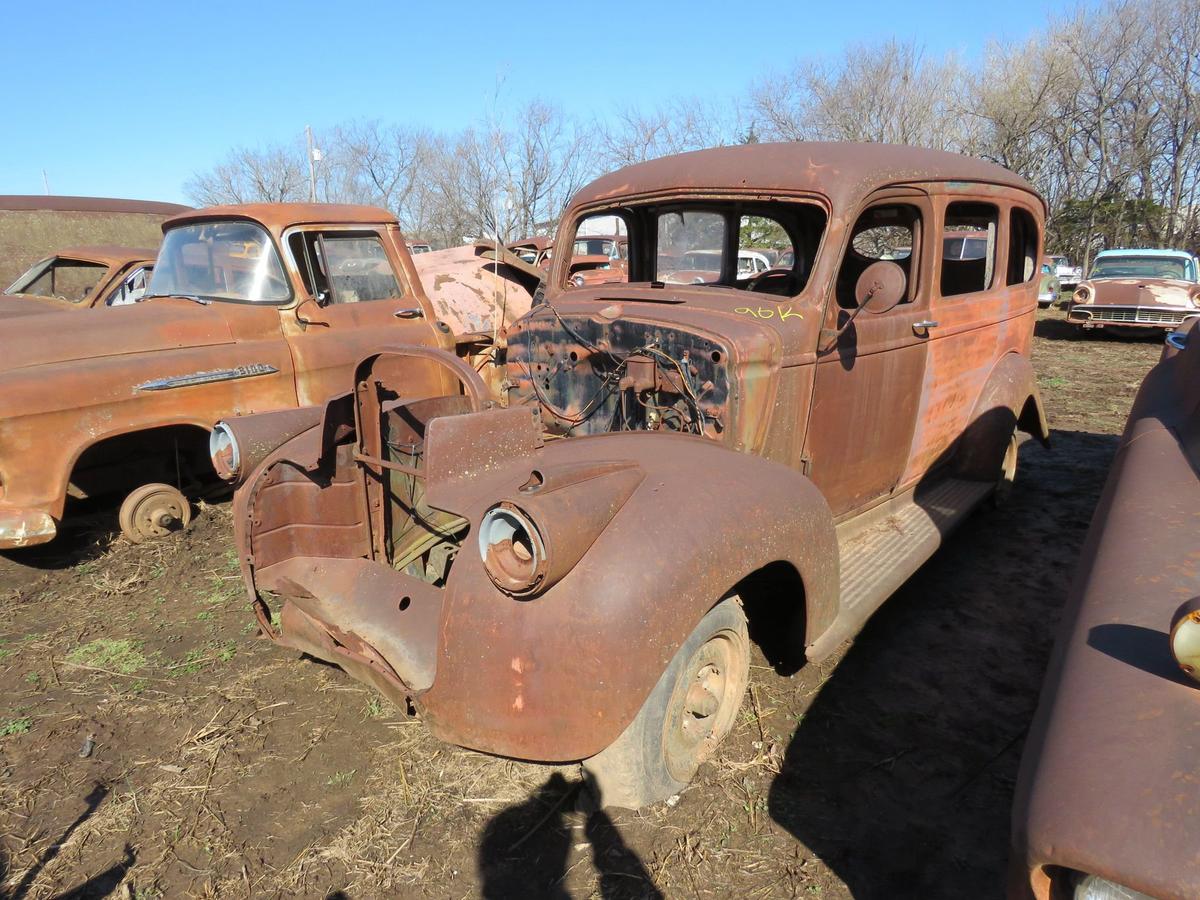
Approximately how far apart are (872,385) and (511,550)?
6.99 ft

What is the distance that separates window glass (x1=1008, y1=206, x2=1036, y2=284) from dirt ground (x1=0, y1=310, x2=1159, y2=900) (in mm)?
2029

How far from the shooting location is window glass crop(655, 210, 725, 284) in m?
3.90

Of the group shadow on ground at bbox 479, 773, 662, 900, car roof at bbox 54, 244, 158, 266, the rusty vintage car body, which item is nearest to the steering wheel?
the rusty vintage car body

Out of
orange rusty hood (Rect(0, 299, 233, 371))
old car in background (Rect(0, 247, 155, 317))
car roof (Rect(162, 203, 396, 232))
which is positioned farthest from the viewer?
old car in background (Rect(0, 247, 155, 317))

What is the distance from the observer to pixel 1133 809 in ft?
3.92

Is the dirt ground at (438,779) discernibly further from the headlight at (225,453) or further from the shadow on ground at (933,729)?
the headlight at (225,453)

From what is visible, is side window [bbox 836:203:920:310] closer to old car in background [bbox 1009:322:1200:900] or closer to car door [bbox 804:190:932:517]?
car door [bbox 804:190:932:517]

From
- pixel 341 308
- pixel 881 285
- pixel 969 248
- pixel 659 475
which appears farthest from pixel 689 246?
pixel 969 248

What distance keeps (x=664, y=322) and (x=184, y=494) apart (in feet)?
12.7

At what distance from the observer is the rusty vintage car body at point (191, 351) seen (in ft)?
13.6

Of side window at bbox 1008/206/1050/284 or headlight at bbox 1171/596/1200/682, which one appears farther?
side window at bbox 1008/206/1050/284

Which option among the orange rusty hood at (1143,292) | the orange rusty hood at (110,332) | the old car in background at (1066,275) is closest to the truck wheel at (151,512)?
the orange rusty hood at (110,332)

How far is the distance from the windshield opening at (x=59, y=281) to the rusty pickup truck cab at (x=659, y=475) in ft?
17.6

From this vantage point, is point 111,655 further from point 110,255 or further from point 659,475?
point 110,255
